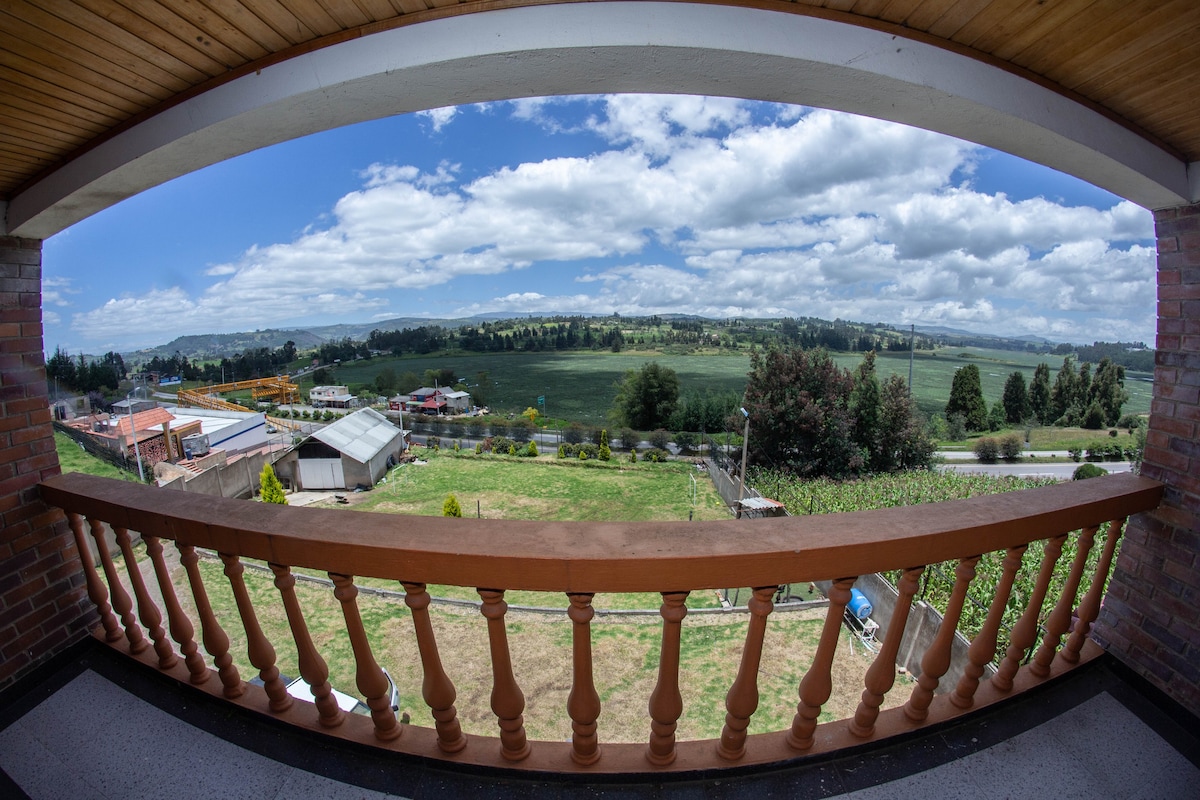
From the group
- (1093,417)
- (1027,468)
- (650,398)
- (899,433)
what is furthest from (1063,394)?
(650,398)

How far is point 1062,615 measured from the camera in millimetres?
1359

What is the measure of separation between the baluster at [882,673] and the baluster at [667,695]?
0.41m

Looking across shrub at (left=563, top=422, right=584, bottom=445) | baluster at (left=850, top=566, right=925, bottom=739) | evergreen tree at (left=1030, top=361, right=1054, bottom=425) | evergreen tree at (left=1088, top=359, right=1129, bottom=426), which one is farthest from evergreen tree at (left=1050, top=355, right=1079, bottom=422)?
baluster at (left=850, top=566, right=925, bottom=739)

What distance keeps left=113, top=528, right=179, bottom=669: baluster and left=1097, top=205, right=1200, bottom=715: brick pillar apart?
2769mm

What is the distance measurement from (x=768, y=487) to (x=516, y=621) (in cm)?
1299

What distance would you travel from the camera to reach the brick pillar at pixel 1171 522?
4.49 feet

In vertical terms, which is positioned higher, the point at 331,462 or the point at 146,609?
the point at 146,609

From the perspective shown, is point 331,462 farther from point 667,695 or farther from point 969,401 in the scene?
point 969,401

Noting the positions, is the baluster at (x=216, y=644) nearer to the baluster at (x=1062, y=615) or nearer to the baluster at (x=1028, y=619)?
the baluster at (x=1028, y=619)

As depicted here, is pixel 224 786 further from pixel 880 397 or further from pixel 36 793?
pixel 880 397

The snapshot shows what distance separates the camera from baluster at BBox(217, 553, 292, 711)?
3.67 ft

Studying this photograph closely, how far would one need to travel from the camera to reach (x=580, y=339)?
2761 inches

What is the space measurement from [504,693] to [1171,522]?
6.26 ft

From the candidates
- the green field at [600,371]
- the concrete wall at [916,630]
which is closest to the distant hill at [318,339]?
the green field at [600,371]
